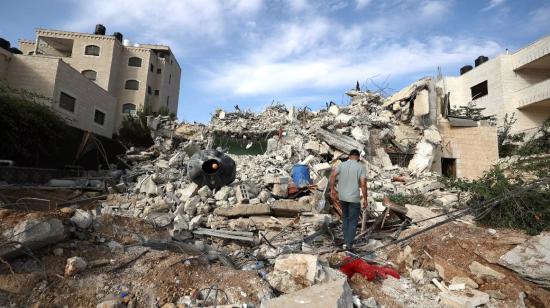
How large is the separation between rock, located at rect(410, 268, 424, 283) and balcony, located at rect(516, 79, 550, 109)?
1741 centimetres

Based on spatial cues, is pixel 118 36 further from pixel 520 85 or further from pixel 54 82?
pixel 520 85

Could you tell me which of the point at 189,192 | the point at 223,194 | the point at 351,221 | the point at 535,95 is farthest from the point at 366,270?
the point at 535,95

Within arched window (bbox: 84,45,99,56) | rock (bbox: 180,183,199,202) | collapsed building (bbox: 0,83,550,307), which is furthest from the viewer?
arched window (bbox: 84,45,99,56)

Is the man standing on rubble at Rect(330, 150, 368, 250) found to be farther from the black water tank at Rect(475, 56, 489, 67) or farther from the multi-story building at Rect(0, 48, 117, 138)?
the black water tank at Rect(475, 56, 489, 67)

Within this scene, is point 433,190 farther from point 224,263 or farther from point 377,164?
point 224,263

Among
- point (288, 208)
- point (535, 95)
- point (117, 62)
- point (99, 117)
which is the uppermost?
point (117, 62)

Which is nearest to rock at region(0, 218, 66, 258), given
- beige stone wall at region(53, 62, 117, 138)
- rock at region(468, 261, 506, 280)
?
rock at region(468, 261, 506, 280)

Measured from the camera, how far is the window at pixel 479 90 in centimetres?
1919

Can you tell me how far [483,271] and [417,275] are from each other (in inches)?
33.6

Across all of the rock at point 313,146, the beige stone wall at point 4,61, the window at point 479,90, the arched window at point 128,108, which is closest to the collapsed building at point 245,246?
the rock at point 313,146

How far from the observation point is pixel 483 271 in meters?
3.79

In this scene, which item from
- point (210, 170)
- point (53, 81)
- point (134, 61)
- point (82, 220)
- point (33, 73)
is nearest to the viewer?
point (82, 220)

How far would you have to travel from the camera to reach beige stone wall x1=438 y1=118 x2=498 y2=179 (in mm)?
13422

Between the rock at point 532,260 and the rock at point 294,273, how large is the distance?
2573 mm
